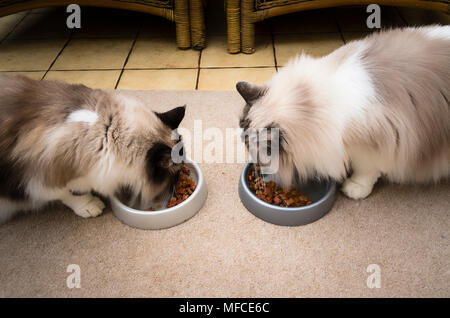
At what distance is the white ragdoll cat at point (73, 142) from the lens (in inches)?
48.3

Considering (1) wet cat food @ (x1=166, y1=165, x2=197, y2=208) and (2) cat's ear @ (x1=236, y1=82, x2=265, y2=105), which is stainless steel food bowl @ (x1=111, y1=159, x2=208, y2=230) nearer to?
(1) wet cat food @ (x1=166, y1=165, x2=197, y2=208)

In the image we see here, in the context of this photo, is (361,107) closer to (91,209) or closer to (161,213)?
(161,213)

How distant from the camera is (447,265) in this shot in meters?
1.35

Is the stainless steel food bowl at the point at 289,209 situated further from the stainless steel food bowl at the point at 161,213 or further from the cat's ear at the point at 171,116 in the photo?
the cat's ear at the point at 171,116

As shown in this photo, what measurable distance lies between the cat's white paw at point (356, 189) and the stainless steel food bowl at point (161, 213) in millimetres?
647

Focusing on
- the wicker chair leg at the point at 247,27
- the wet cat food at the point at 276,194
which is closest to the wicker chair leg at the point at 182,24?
the wicker chair leg at the point at 247,27

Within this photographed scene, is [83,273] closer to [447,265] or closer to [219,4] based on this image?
[447,265]

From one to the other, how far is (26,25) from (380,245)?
10.5 ft

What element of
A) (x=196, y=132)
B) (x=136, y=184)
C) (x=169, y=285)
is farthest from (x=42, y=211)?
(x=196, y=132)

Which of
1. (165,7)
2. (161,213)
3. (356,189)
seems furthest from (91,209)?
(165,7)

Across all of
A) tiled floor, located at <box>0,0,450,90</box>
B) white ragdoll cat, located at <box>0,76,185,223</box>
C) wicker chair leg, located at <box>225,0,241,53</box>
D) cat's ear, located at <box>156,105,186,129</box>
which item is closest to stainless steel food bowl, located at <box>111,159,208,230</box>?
white ragdoll cat, located at <box>0,76,185,223</box>
